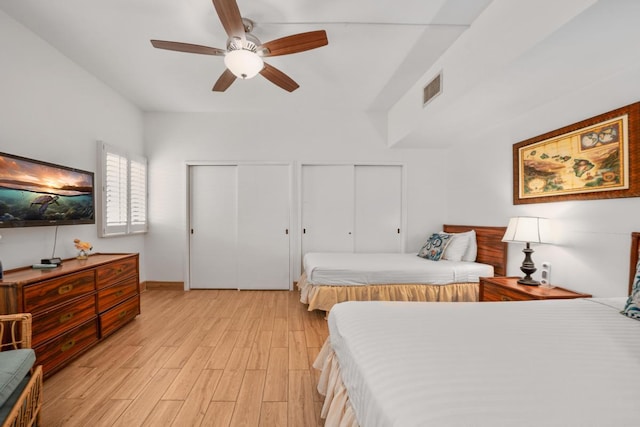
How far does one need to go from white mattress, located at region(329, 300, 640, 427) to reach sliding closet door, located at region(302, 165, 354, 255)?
2.84 meters

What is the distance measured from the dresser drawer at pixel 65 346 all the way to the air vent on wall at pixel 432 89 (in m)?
3.82

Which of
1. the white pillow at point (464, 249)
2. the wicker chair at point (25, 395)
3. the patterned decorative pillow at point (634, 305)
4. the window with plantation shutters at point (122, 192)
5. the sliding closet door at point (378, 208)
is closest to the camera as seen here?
the wicker chair at point (25, 395)

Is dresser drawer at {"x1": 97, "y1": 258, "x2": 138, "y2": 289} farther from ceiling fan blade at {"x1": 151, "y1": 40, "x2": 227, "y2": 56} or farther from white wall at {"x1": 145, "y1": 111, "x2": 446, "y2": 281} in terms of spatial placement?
ceiling fan blade at {"x1": 151, "y1": 40, "x2": 227, "y2": 56}

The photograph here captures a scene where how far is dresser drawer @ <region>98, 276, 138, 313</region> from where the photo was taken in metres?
2.66

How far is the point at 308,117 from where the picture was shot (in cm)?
450

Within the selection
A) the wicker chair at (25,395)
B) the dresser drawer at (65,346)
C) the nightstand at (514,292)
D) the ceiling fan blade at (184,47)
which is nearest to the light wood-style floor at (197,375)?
the dresser drawer at (65,346)

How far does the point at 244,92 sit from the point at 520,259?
3683 mm

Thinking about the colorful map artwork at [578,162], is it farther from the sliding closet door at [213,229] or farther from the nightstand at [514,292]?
the sliding closet door at [213,229]

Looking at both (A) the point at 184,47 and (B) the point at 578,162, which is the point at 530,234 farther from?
(A) the point at 184,47

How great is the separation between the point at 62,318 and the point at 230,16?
248 cm

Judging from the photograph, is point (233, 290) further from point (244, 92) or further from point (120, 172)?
point (244, 92)

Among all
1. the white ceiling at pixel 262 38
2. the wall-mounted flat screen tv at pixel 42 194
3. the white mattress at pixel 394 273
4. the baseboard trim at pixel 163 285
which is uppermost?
the white ceiling at pixel 262 38

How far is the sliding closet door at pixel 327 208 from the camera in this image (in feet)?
14.9

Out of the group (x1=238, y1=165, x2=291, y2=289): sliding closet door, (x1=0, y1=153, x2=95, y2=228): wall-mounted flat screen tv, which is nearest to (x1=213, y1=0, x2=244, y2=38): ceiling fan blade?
(x1=0, y1=153, x2=95, y2=228): wall-mounted flat screen tv
